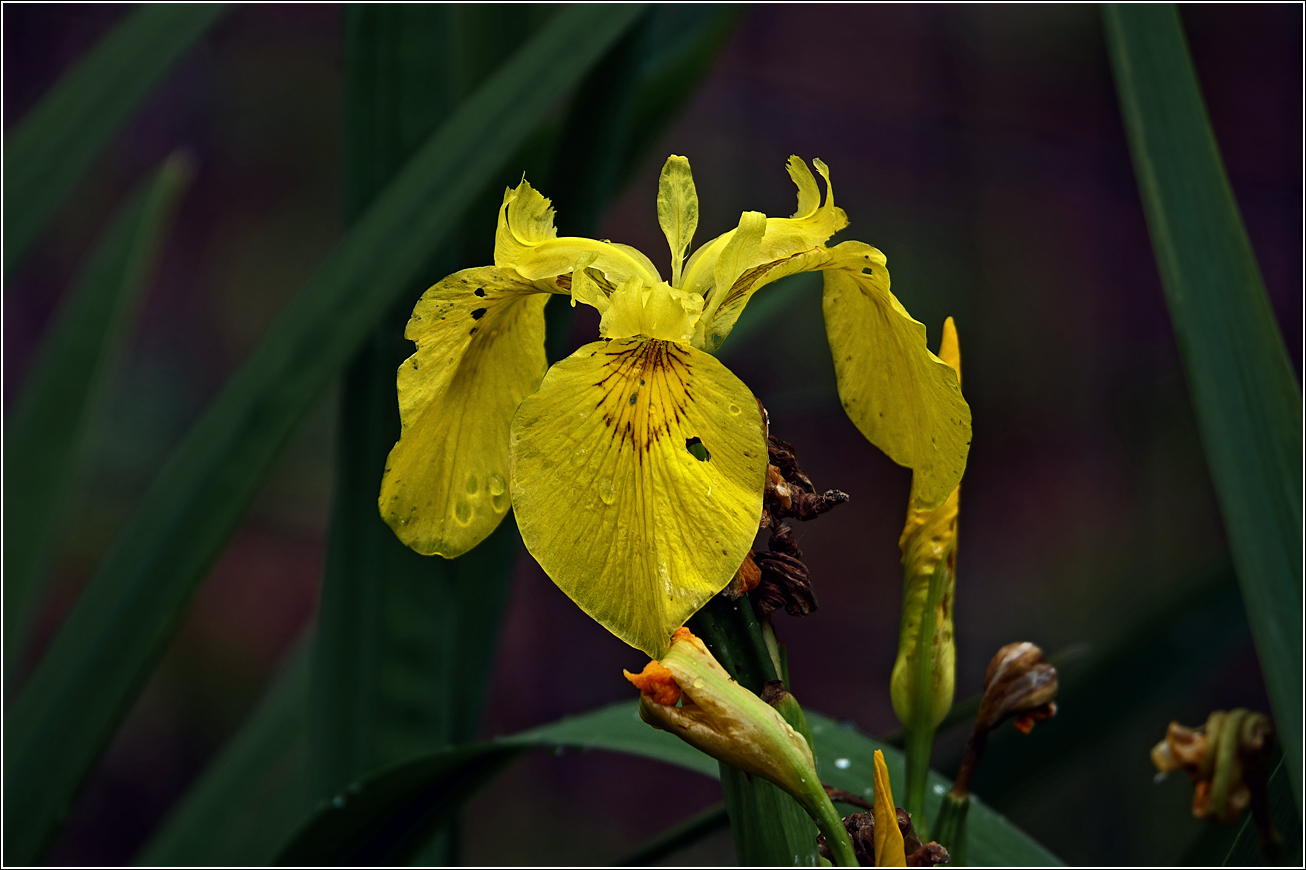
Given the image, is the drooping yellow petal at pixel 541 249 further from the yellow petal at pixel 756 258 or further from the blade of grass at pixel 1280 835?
the blade of grass at pixel 1280 835

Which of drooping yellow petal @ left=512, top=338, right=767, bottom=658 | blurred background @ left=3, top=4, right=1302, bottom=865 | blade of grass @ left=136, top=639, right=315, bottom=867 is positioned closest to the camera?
drooping yellow petal @ left=512, top=338, right=767, bottom=658

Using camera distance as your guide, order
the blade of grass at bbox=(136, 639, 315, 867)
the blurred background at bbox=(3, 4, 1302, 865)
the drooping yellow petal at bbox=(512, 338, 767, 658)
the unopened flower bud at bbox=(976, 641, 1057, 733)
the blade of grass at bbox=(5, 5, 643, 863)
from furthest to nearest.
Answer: the blurred background at bbox=(3, 4, 1302, 865), the blade of grass at bbox=(136, 639, 315, 867), the blade of grass at bbox=(5, 5, 643, 863), the unopened flower bud at bbox=(976, 641, 1057, 733), the drooping yellow petal at bbox=(512, 338, 767, 658)

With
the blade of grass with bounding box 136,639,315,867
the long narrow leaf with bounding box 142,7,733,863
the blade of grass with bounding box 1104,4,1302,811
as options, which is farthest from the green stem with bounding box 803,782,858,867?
the blade of grass with bounding box 136,639,315,867

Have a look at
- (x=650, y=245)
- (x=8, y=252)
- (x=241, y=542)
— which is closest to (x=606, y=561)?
(x=8, y=252)

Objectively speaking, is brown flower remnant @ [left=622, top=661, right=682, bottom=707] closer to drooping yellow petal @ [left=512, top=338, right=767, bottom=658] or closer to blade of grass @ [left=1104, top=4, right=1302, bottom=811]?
drooping yellow petal @ [left=512, top=338, right=767, bottom=658]

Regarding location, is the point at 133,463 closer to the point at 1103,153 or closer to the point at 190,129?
the point at 190,129

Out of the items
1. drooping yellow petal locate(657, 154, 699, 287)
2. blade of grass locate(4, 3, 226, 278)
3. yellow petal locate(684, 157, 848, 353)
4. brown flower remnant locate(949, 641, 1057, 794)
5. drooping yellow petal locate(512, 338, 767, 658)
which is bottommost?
brown flower remnant locate(949, 641, 1057, 794)
